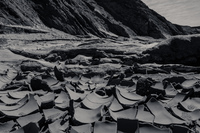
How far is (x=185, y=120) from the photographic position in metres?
1.95

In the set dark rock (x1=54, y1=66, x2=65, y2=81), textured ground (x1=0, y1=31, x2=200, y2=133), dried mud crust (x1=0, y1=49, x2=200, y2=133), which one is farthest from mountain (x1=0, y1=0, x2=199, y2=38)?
dried mud crust (x1=0, y1=49, x2=200, y2=133)

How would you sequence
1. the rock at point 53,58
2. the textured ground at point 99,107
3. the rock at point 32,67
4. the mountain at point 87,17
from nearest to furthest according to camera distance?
the textured ground at point 99,107
the rock at point 32,67
the rock at point 53,58
the mountain at point 87,17

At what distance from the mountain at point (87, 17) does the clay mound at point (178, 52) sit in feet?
45.6

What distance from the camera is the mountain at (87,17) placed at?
18.9 m

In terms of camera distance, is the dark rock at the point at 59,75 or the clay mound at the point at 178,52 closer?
the dark rock at the point at 59,75

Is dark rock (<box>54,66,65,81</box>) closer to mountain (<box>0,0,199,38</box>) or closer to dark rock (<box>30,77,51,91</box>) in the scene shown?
dark rock (<box>30,77,51,91</box>)

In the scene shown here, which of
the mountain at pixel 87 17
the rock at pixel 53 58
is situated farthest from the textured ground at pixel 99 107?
the mountain at pixel 87 17

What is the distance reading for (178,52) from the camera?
5445 millimetres

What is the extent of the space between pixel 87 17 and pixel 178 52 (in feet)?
67.0

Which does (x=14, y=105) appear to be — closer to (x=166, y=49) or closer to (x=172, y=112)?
(x=172, y=112)

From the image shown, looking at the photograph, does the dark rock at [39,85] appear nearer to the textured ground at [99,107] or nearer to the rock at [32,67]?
the textured ground at [99,107]

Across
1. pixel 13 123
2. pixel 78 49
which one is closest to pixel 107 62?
pixel 78 49

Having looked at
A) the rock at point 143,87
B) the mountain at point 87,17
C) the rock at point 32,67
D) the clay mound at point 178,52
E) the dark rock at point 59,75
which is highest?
the mountain at point 87,17

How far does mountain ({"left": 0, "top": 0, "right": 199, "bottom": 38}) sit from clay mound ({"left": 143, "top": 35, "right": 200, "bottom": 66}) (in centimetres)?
1389
